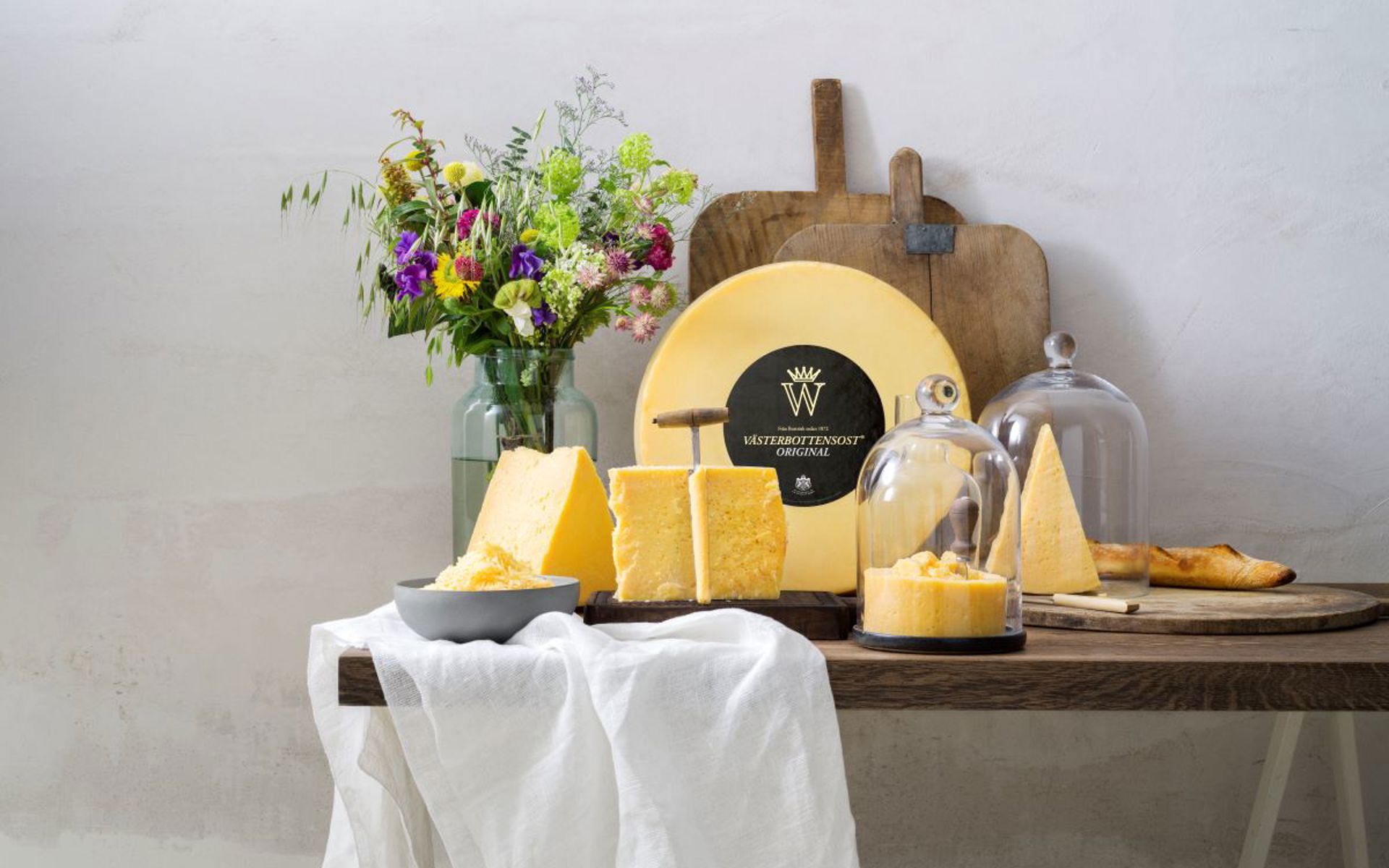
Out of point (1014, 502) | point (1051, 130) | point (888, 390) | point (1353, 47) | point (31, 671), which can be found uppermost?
point (1353, 47)

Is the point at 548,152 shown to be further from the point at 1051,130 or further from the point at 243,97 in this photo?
the point at 1051,130

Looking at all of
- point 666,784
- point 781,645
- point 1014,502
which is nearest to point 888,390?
point 1014,502

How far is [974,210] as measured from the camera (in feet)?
5.00

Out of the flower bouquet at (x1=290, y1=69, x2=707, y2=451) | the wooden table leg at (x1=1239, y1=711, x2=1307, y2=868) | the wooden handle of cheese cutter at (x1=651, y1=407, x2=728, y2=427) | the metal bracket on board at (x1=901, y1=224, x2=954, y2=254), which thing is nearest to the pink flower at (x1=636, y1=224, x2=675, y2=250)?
the flower bouquet at (x1=290, y1=69, x2=707, y2=451)

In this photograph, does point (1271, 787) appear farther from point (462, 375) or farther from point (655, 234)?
point (462, 375)

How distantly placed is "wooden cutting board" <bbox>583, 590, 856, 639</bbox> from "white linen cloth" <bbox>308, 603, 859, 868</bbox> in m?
0.10

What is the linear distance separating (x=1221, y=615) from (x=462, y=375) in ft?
3.03

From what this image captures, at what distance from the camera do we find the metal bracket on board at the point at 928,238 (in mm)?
1460

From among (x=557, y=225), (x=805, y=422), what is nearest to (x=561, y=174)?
(x=557, y=225)

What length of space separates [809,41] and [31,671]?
1285 millimetres

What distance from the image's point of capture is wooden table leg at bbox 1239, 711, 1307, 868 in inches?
51.4

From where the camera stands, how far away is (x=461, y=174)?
4.25ft

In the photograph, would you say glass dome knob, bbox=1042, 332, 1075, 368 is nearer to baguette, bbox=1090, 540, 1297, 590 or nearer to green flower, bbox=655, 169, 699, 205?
baguette, bbox=1090, 540, 1297, 590

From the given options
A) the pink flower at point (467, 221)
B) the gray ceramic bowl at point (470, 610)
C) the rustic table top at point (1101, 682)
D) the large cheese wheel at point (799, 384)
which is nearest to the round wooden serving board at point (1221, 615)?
the rustic table top at point (1101, 682)
